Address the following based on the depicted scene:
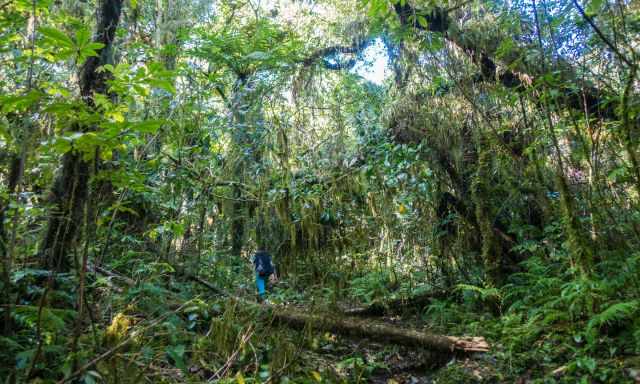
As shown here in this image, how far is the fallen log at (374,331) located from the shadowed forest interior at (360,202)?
27mm

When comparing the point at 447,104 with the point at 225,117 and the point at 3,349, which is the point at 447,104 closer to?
the point at 225,117

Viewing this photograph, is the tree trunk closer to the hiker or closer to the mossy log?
the mossy log

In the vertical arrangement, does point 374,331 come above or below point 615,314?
below

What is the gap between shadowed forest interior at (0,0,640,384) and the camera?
158 inches

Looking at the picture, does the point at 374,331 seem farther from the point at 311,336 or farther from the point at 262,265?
the point at 262,265

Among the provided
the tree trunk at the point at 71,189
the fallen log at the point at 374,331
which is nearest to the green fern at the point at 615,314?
the fallen log at the point at 374,331

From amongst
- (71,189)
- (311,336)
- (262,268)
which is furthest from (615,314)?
(262,268)

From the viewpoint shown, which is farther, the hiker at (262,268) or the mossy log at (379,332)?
the hiker at (262,268)

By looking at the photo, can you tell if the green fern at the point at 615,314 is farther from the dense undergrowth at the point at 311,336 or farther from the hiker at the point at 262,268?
the hiker at the point at 262,268

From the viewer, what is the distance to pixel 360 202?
8.20 metres

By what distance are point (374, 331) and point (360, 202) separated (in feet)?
10.0

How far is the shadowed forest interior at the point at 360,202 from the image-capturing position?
13.2 feet

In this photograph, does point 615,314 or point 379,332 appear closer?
point 615,314

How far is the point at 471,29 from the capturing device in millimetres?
7332
